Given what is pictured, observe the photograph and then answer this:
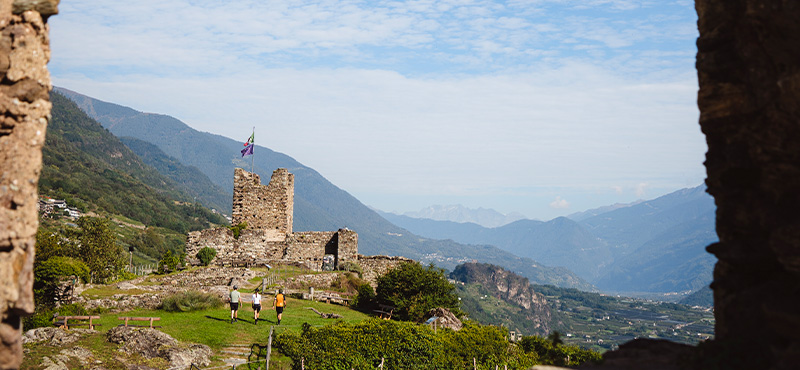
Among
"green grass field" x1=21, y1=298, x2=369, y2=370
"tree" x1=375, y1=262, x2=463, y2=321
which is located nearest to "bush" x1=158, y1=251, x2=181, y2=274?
"green grass field" x1=21, y1=298, x2=369, y2=370

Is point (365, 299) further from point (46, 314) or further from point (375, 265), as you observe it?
point (46, 314)

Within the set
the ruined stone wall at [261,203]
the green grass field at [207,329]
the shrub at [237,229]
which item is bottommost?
the green grass field at [207,329]

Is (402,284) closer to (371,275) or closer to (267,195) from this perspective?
(371,275)

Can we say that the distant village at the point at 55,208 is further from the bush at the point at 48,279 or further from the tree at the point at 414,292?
the tree at the point at 414,292

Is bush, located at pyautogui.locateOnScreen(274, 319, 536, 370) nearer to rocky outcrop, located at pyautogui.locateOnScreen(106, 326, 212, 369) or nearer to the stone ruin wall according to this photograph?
rocky outcrop, located at pyautogui.locateOnScreen(106, 326, 212, 369)

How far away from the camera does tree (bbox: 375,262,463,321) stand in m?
32.0

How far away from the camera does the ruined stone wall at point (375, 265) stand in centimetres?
4025

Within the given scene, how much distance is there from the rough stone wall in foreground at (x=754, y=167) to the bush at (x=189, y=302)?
887 inches

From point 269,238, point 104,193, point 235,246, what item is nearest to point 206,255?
point 235,246

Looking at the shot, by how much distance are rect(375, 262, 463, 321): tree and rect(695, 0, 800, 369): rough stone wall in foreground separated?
22756 mm

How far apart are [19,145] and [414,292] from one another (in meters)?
25.8

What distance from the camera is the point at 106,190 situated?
6068 inches

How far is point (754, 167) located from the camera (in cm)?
904

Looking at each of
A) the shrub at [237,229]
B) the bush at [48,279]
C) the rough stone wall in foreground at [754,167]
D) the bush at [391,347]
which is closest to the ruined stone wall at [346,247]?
the shrub at [237,229]
